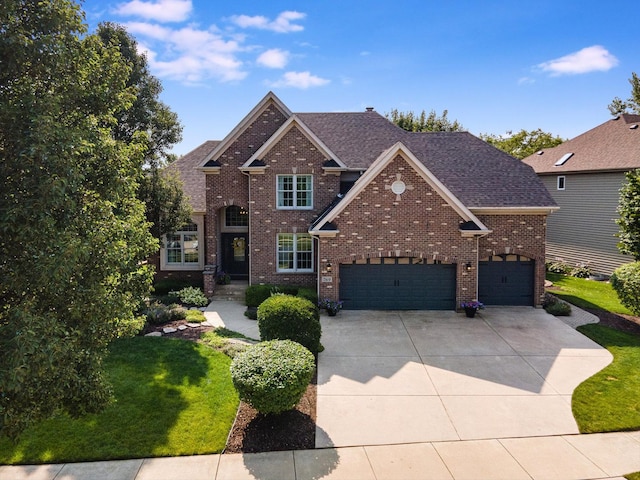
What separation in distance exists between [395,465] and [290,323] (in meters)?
4.81

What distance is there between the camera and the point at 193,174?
76.8 feet

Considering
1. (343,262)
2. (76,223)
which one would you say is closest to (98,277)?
(76,223)

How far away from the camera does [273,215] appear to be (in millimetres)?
19875

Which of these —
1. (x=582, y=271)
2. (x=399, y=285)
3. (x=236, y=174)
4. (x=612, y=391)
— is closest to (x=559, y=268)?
(x=582, y=271)

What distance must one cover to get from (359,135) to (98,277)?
19.2 meters

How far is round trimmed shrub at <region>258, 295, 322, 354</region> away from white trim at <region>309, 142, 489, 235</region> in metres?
5.75

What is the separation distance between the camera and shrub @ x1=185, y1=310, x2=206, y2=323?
1612 cm

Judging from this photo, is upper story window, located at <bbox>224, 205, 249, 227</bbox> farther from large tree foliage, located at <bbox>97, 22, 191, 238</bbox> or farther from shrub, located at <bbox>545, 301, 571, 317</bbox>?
shrub, located at <bbox>545, 301, 571, 317</bbox>

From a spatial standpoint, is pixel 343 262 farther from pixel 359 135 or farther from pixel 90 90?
pixel 90 90

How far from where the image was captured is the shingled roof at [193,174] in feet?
70.8

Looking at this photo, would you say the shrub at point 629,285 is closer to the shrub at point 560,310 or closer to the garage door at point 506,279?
the shrub at point 560,310

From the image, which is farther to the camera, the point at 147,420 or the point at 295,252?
the point at 295,252

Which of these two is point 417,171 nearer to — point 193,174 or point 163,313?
point 163,313

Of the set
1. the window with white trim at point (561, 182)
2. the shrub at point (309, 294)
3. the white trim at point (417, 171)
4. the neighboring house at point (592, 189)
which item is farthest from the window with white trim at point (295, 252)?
the window with white trim at point (561, 182)
